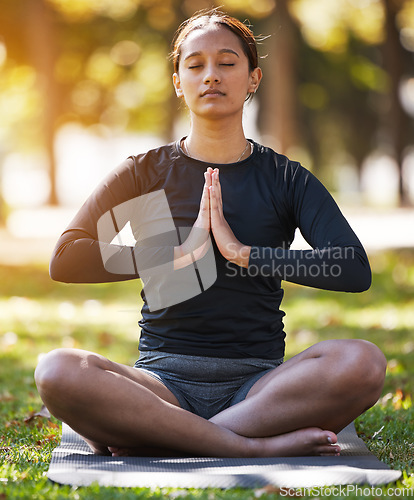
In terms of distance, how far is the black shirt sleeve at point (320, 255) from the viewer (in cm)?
320

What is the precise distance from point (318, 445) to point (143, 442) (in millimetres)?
732

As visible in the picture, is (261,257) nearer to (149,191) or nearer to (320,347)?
(320,347)

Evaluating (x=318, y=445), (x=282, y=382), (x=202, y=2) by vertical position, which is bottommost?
(x=318, y=445)

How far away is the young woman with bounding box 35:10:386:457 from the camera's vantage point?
3092 millimetres

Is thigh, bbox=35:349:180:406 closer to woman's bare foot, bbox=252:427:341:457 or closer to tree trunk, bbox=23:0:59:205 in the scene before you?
woman's bare foot, bbox=252:427:341:457

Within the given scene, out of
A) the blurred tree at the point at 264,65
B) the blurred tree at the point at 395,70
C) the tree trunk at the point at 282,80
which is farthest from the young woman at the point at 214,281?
the blurred tree at the point at 395,70

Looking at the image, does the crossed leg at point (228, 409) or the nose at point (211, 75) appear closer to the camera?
the crossed leg at point (228, 409)

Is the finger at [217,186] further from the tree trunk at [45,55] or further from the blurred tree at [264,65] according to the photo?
the tree trunk at [45,55]

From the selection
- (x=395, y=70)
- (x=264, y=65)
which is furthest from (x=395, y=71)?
(x=264, y=65)

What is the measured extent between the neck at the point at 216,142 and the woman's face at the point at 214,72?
80mm

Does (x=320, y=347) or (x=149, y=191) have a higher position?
(x=149, y=191)

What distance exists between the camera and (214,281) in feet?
11.2

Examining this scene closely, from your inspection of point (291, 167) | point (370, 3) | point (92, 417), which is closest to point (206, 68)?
point (291, 167)

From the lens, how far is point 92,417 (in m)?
3.06
